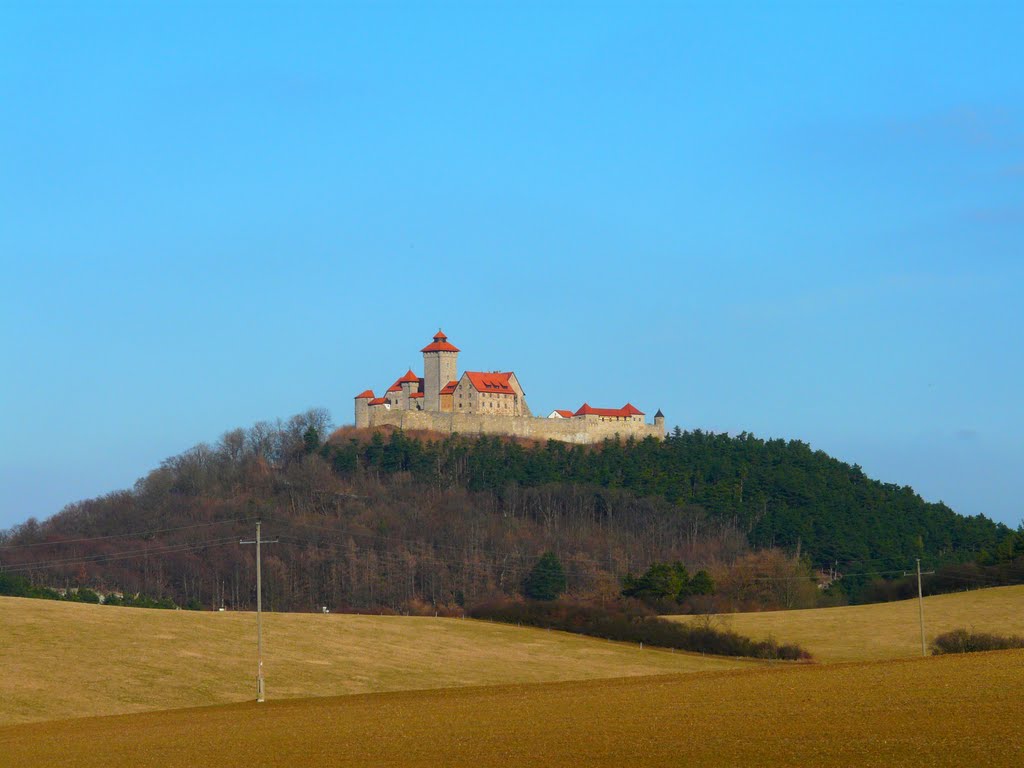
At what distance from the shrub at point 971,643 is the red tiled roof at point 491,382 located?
298 ft

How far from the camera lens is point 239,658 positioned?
5088cm

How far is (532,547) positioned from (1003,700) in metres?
106

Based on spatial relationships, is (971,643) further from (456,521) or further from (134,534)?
(134,534)

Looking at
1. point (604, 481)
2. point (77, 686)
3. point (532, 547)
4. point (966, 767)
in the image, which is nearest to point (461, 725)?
point (966, 767)

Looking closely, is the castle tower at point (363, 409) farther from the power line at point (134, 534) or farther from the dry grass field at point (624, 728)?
the dry grass field at point (624, 728)

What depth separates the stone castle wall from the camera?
145875 mm

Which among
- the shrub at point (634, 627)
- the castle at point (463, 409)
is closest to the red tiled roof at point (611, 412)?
the castle at point (463, 409)

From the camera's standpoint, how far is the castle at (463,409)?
146250 millimetres

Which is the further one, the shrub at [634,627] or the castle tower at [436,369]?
the castle tower at [436,369]

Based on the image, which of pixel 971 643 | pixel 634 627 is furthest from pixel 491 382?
pixel 971 643

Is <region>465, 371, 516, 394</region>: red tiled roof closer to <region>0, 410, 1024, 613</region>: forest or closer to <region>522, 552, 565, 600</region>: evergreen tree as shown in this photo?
<region>0, 410, 1024, 613</region>: forest

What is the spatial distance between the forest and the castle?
189cm

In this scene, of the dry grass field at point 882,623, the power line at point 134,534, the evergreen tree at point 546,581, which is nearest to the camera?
the dry grass field at point 882,623

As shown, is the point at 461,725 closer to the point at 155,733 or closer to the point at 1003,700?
the point at 155,733
